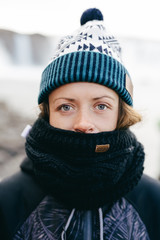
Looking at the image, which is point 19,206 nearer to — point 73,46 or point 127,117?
point 127,117

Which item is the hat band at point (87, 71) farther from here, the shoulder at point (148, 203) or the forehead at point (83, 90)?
the shoulder at point (148, 203)

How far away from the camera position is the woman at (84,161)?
804 millimetres

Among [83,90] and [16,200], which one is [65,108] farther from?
[16,200]

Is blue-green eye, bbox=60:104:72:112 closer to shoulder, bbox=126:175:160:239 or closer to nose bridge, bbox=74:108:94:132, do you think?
nose bridge, bbox=74:108:94:132

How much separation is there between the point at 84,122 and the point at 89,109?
6 centimetres

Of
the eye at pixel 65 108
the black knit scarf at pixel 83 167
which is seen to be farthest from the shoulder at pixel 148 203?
the eye at pixel 65 108

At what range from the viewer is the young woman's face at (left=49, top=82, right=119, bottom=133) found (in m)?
0.82

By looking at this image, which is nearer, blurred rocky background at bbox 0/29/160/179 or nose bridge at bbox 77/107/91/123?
nose bridge at bbox 77/107/91/123

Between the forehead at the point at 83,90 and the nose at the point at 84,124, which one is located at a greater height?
the forehead at the point at 83,90

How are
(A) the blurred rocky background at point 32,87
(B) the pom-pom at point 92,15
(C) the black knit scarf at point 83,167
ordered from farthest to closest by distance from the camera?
(A) the blurred rocky background at point 32,87
(B) the pom-pom at point 92,15
(C) the black knit scarf at point 83,167

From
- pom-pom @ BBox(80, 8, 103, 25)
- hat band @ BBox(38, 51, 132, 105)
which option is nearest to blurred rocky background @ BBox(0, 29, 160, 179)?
pom-pom @ BBox(80, 8, 103, 25)

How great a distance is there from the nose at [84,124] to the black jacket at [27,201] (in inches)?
12.3

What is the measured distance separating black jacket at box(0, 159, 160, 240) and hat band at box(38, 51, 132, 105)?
1.27 ft

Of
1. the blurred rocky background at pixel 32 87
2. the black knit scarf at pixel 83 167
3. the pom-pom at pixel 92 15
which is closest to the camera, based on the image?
Result: the black knit scarf at pixel 83 167
